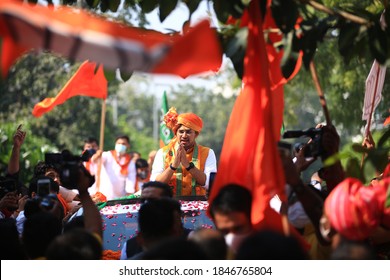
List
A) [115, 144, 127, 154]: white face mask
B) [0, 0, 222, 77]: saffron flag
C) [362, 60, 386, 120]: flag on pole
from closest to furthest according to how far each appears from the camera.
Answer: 1. [0, 0, 222, 77]: saffron flag
2. [362, 60, 386, 120]: flag on pole
3. [115, 144, 127, 154]: white face mask

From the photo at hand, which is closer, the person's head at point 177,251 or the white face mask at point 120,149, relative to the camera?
the person's head at point 177,251

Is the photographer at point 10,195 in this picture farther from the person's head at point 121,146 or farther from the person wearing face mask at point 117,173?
the person's head at point 121,146

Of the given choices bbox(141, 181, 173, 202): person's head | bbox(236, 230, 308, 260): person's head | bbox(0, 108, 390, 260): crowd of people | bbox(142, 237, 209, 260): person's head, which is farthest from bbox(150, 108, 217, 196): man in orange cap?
bbox(236, 230, 308, 260): person's head

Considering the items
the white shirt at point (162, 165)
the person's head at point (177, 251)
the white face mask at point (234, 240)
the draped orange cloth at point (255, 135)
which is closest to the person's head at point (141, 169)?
the white shirt at point (162, 165)

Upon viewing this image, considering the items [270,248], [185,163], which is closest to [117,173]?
[185,163]

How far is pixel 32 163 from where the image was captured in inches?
711

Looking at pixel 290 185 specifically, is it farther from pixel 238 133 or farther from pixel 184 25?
pixel 184 25

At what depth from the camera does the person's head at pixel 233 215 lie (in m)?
5.43

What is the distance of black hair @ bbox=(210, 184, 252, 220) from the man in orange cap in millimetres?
3063

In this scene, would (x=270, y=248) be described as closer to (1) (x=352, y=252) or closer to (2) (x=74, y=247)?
(1) (x=352, y=252)

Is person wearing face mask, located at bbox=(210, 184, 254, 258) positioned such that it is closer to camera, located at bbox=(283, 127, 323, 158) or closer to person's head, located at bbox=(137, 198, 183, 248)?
person's head, located at bbox=(137, 198, 183, 248)

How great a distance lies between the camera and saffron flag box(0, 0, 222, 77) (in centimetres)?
474

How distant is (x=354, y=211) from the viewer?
516cm

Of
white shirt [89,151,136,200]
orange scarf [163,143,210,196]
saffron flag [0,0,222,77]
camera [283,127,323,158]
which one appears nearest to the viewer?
saffron flag [0,0,222,77]
